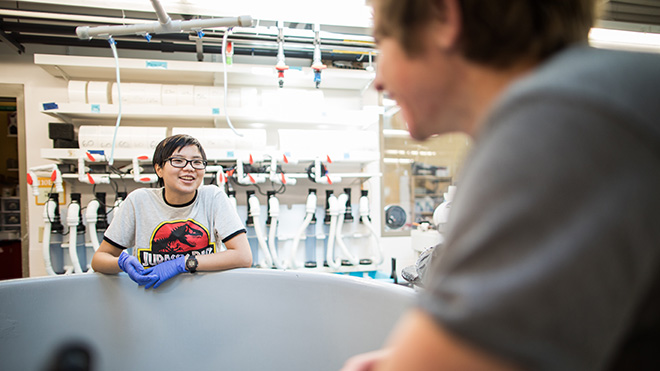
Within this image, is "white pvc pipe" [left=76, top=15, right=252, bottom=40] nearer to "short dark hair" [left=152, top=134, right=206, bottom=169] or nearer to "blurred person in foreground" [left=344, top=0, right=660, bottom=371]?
"short dark hair" [left=152, top=134, right=206, bottom=169]

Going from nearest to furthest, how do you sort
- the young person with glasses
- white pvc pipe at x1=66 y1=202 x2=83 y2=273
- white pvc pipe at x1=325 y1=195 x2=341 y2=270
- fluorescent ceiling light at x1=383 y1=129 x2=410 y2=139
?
the young person with glasses
white pvc pipe at x1=66 y1=202 x2=83 y2=273
white pvc pipe at x1=325 y1=195 x2=341 y2=270
fluorescent ceiling light at x1=383 y1=129 x2=410 y2=139

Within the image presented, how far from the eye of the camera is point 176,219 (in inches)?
56.3

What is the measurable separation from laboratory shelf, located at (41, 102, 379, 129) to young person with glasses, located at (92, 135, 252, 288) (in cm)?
97

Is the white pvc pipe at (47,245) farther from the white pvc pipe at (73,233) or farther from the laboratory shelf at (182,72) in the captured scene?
the laboratory shelf at (182,72)

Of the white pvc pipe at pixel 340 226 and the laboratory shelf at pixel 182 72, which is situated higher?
the laboratory shelf at pixel 182 72

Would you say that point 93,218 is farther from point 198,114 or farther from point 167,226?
point 167,226

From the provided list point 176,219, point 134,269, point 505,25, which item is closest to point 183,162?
point 176,219

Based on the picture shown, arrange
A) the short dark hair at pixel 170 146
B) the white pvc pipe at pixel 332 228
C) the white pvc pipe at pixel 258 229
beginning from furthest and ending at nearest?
the white pvc pipe at pixel 332 228 < the white pvc pipe at pixel 258 229 < the short dark hair at pixel 170 146

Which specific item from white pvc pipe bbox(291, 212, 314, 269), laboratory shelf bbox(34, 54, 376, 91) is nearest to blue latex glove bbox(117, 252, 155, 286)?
white pvc pipe bbox(291, 212, 314, 269)

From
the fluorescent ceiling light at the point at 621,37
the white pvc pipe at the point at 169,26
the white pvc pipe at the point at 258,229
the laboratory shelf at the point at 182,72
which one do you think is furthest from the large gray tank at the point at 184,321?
the fluorescent ceiling light at the point at 621,37

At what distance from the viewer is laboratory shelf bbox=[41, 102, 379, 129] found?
2.28 m

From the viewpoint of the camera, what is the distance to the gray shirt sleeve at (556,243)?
0.60 ft

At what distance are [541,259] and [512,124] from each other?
3.2 inches

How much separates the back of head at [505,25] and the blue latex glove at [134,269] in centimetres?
106
